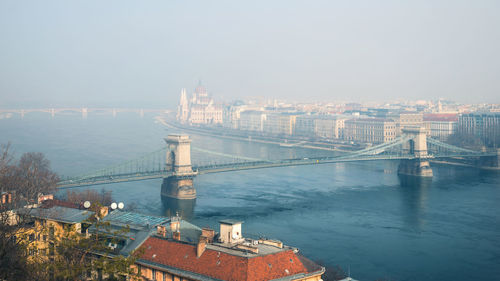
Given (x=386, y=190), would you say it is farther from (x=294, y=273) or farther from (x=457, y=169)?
(x=294, y=273)

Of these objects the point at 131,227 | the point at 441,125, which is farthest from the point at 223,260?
the point at 441,125

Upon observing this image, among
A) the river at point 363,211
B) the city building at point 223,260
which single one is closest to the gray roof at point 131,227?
the city building at point 223,260

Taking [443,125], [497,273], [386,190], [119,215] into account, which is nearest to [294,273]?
[119,215]

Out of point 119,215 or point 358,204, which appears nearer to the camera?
point 119,215

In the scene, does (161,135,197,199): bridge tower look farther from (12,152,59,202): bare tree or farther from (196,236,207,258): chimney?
(196,236,207,258): chimney

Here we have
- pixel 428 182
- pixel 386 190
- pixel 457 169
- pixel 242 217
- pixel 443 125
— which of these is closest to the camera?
pixel 242 217

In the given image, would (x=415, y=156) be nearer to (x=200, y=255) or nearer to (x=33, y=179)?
(x=33, y=179)
